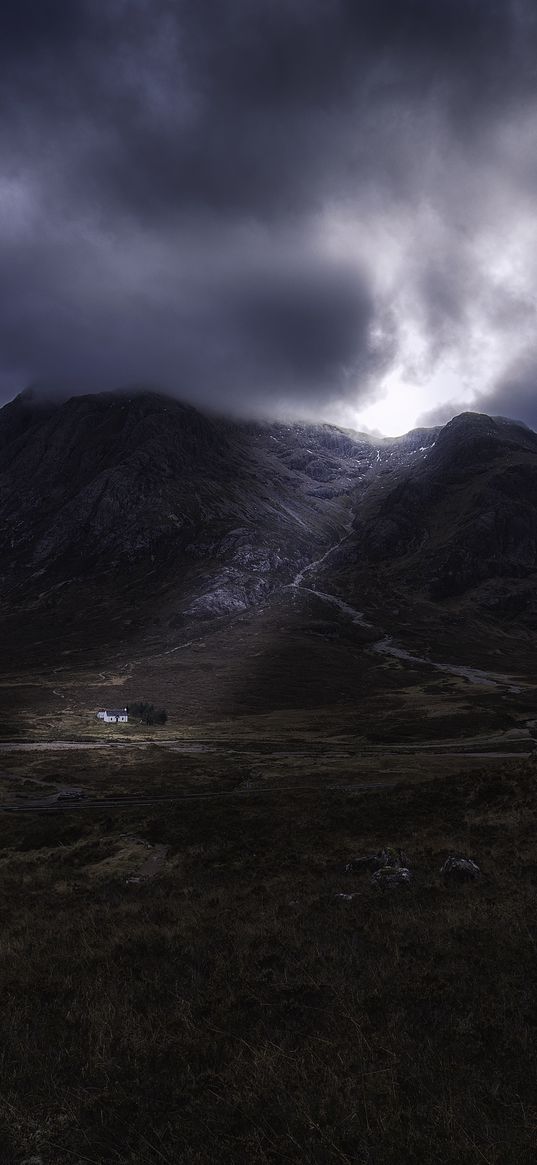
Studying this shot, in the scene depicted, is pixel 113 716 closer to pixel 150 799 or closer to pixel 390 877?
pixel 150 799

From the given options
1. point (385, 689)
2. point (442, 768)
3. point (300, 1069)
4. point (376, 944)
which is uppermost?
point (300, 1069)

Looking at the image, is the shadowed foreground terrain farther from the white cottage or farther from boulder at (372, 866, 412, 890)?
the white cottage

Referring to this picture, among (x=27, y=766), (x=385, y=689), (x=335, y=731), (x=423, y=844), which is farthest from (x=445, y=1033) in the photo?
(x=385, y=689)

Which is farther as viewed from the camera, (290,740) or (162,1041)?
(290,740)

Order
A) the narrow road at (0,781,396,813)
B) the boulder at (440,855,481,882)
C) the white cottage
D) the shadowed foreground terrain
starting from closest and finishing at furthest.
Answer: the shadowed foreground terrain, the boulder at (440,855,481,882), the narrow road at (0,781,396,813), the white cottage

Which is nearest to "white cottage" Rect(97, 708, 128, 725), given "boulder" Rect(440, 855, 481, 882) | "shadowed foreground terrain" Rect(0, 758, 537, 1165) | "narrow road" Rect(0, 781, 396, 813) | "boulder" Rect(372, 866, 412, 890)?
"narrow road" Rect(0, 781, 396, 813)

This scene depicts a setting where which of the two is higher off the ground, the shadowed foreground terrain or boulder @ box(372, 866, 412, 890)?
the shadowed foreground terrain

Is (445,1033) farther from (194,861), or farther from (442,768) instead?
(442,768)
